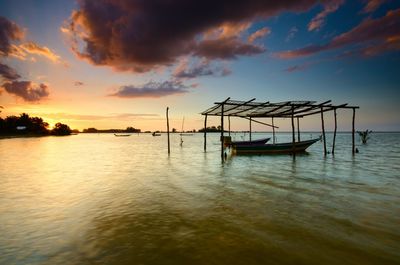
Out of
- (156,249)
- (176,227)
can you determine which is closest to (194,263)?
(156,249)

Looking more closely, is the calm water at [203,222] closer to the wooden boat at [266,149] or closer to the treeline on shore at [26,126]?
the wooden boat at [266,149]

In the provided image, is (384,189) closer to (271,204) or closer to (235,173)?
(271,204)

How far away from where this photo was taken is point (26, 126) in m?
89.6

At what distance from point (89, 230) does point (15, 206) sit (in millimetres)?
4626

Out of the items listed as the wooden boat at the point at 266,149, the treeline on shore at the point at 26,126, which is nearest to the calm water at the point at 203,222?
the wooden boat at the point at 266,149

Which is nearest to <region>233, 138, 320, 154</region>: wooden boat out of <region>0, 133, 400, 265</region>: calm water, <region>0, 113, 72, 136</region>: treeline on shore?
<region>0, 133, 400, 265</region>: calm water

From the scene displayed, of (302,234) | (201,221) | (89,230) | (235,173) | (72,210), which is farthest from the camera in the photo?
(235,173)

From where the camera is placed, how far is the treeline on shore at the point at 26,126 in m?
80.2

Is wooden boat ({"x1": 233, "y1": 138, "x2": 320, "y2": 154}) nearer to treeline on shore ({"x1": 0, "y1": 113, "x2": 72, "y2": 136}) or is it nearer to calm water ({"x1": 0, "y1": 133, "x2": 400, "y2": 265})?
calm water ({"x1": 0, "y1": 133, "x2": 400, "y2": 265})

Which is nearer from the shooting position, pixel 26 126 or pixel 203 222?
pixel 203 222

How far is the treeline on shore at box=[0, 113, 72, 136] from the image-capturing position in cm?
8025

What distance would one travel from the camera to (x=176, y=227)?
634 centimetres

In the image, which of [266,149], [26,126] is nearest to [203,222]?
[266,149]

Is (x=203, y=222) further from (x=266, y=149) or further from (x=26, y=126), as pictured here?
(x=26, y=126)
